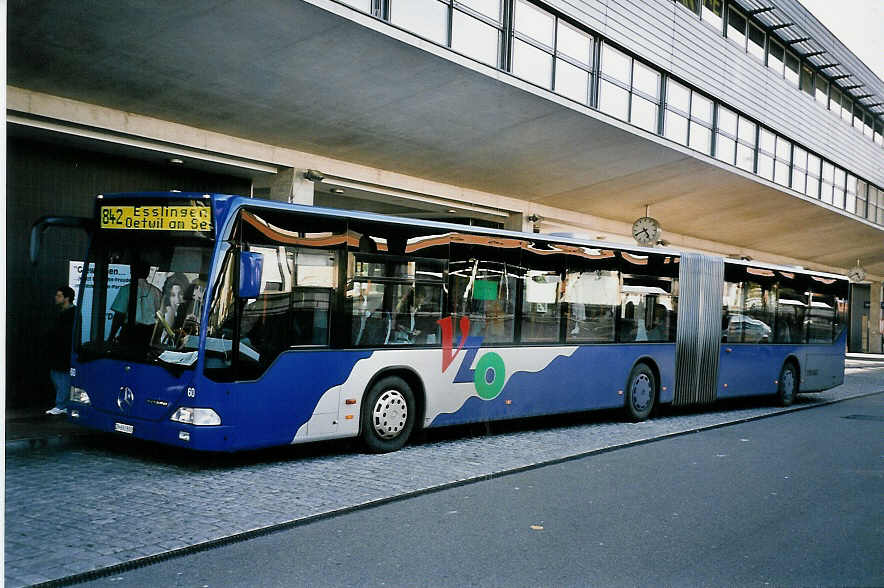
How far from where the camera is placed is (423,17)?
46.4 ft

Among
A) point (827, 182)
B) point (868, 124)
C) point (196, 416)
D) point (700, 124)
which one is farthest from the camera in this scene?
point (868, 124)

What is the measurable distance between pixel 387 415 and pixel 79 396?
342cm

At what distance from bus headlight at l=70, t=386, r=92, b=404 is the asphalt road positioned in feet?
12.0

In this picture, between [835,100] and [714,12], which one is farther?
[835,100]

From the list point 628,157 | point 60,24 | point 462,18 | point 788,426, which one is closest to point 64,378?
point 60,24

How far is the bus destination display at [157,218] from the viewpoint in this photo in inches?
329

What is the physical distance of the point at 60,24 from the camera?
1027cm

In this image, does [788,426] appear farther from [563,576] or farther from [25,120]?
[25,120]

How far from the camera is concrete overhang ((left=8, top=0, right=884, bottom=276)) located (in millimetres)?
10812

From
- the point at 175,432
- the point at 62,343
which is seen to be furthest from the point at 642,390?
the point at 62,343

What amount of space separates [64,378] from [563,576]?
8.08m

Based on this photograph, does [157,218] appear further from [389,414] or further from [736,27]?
[736,27]

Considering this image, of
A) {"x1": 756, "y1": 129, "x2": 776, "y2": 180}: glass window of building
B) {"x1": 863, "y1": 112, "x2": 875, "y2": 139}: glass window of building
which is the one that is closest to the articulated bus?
{"x1": 756, "y1": 129, "x2": 776, "y2": 180}: glass window of building

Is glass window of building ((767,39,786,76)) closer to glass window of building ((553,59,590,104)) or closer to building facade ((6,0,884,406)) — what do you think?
building facade ((6,0,884,406))
